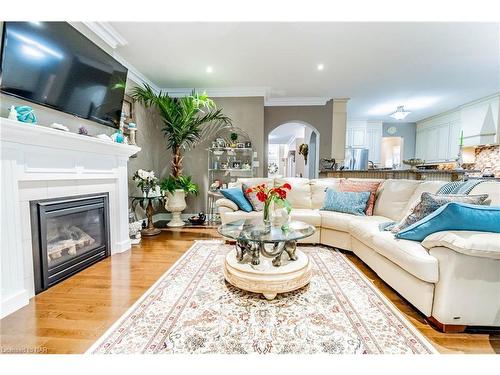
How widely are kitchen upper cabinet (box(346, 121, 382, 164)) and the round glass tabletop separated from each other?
5.62m

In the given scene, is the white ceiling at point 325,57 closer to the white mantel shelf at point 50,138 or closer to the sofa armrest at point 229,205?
the white mantel shelf at point 50,138

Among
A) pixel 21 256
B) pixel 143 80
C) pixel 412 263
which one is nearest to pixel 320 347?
pixel 412 263

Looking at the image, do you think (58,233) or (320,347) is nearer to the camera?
(320,347)

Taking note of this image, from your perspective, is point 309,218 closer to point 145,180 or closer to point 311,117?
point 145,180

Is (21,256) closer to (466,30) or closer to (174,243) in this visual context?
(174,243)

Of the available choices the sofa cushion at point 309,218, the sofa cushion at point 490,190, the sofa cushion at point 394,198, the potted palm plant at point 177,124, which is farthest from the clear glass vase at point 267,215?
the potted palm plant at point 177,124

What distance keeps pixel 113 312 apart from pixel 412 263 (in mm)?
2129

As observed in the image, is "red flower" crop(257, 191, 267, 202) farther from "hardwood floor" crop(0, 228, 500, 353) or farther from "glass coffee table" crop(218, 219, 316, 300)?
"hardwood floor" crop(0, 228, 500, 353)

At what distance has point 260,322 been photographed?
150 centimetres

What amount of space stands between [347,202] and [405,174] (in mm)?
1859

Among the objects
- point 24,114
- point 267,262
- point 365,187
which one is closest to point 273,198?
point 267,262

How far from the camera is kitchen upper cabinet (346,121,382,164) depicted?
694 cm

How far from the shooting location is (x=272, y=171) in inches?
397

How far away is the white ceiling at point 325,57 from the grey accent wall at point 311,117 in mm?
416
